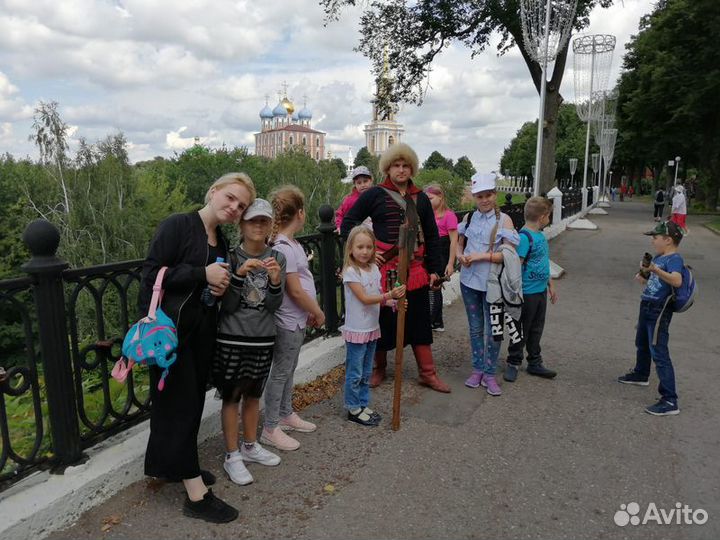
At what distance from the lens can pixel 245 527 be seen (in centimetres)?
269

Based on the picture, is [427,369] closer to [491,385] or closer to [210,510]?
[491,385]

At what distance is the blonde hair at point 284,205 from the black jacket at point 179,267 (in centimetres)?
70

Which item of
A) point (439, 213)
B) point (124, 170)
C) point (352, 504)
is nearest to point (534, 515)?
point (352, 504)

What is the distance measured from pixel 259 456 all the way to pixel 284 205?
149 centimetres

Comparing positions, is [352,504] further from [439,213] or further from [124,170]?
[124,170]

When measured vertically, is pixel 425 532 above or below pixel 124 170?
below

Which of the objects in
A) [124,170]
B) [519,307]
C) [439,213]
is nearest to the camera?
[519,307]

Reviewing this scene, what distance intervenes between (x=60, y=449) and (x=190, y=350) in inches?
34.7

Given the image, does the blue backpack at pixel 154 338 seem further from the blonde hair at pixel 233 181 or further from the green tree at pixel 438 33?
the green tree at pixel 438 33

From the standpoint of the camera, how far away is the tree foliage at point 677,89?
2762cm

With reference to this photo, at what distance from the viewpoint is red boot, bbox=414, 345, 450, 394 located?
448 cm

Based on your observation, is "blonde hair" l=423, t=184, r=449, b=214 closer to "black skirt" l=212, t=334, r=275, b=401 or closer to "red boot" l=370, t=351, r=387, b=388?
"red boot" l=370, t=351, r=387, b=388

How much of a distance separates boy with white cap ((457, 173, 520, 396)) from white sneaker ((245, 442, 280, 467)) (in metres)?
1.95

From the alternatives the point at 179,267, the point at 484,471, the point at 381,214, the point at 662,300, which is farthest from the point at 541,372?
the point at 179,267
